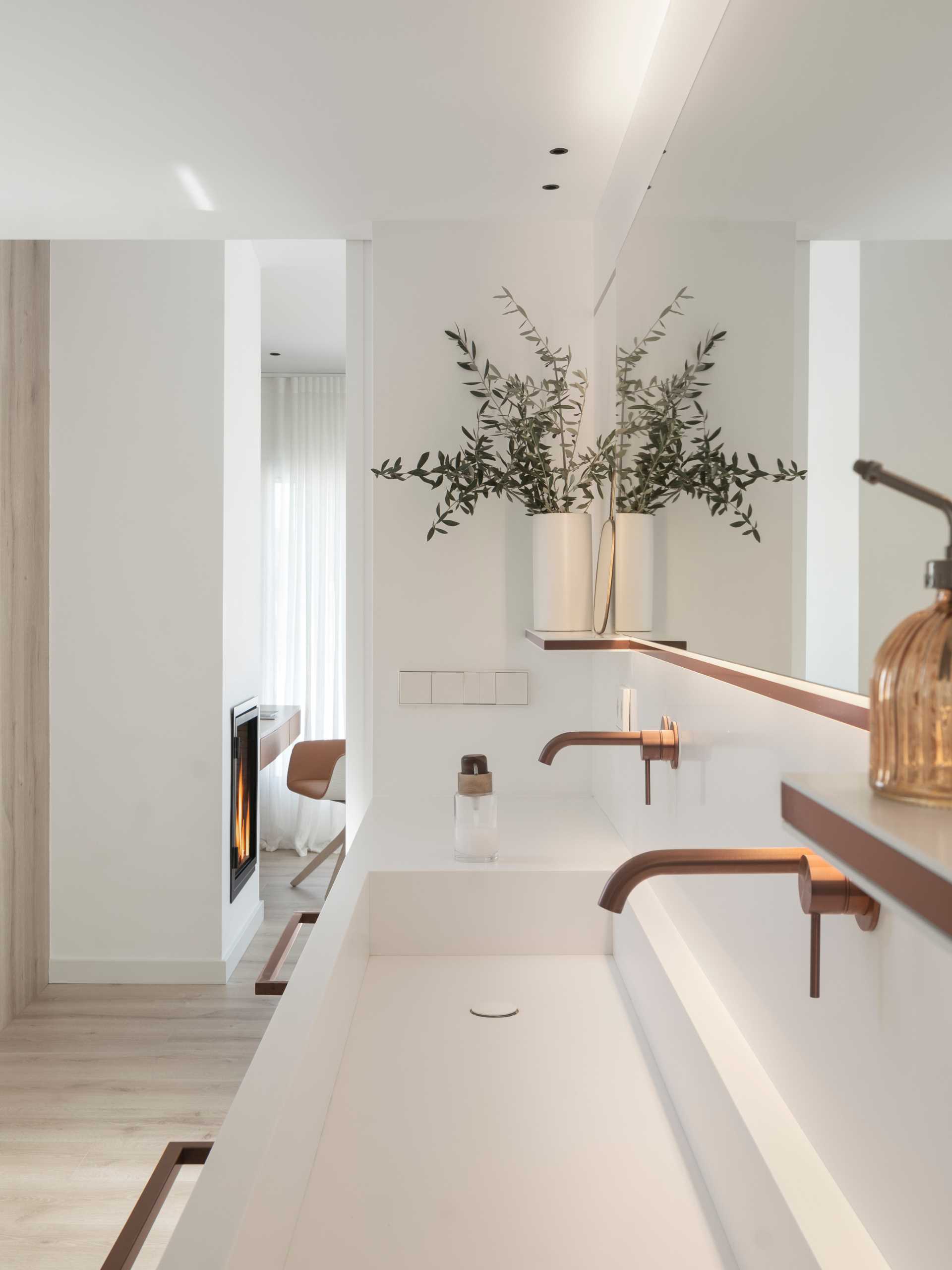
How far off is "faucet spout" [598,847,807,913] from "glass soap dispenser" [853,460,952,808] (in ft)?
0.83

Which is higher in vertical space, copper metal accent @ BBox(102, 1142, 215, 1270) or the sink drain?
the sink drain

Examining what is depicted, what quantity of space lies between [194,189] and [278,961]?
5.22 feet

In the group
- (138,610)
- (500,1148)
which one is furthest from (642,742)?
(138,610)

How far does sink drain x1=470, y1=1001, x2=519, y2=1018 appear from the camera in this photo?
1.34 meters

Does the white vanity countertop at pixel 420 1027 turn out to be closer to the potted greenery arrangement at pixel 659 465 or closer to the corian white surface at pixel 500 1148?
the corian white surface at pixel 500 1148

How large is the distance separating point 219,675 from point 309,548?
2107 mm

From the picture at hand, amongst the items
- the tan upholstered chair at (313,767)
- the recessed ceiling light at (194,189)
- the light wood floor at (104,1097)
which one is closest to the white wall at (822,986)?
the recessed ceiling light at (194,189)

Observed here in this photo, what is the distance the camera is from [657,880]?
148 cm

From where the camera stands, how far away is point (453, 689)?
2.23 meters

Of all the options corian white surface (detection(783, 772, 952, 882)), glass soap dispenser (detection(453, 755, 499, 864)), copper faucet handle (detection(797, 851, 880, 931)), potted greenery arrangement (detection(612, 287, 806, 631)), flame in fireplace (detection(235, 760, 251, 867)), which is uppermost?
potted greenery arrangement (detection(612, 287, 806, 631))

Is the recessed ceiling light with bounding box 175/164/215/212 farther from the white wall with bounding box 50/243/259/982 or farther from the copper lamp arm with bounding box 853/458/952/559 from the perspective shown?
the copper lamp arm with bounding box 853/458/952/559

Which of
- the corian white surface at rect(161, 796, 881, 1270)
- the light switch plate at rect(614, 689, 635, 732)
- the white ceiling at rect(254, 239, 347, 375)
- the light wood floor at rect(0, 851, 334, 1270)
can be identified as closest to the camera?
the corian white surface at rect(161, 796, 881, 1270)

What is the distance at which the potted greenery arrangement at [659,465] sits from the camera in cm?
103

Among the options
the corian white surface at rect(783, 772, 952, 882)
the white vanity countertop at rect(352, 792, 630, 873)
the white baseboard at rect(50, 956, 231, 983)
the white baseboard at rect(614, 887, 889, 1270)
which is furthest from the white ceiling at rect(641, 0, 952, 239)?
the white baseboard at rect(50, 956, 231, 983)
